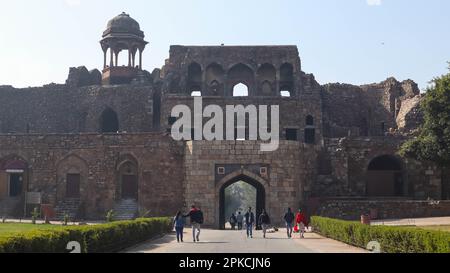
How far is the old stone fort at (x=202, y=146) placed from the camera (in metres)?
31.0

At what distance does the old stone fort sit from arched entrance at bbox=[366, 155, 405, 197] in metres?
0.08

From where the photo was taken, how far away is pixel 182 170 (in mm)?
33156

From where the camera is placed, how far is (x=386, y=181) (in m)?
37.0

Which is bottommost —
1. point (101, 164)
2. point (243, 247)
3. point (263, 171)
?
point (243, 247)

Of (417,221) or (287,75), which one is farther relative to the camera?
(287,75)

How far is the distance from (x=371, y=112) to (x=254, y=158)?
19524 millimetres

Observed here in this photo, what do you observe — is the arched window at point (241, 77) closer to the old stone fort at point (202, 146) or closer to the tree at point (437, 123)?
the old stone fort at point (202, 146)

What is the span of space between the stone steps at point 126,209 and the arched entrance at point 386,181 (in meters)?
14.1

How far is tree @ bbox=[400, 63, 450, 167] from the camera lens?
1037 inches

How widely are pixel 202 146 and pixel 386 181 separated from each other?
1254cm

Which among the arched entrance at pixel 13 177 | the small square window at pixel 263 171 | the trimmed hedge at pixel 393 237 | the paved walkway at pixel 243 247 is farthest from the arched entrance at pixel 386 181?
the arched entrance at pixel 13 177

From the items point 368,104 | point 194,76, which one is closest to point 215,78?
point 194,76

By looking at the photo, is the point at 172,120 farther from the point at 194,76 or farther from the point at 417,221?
the point at 417,221
